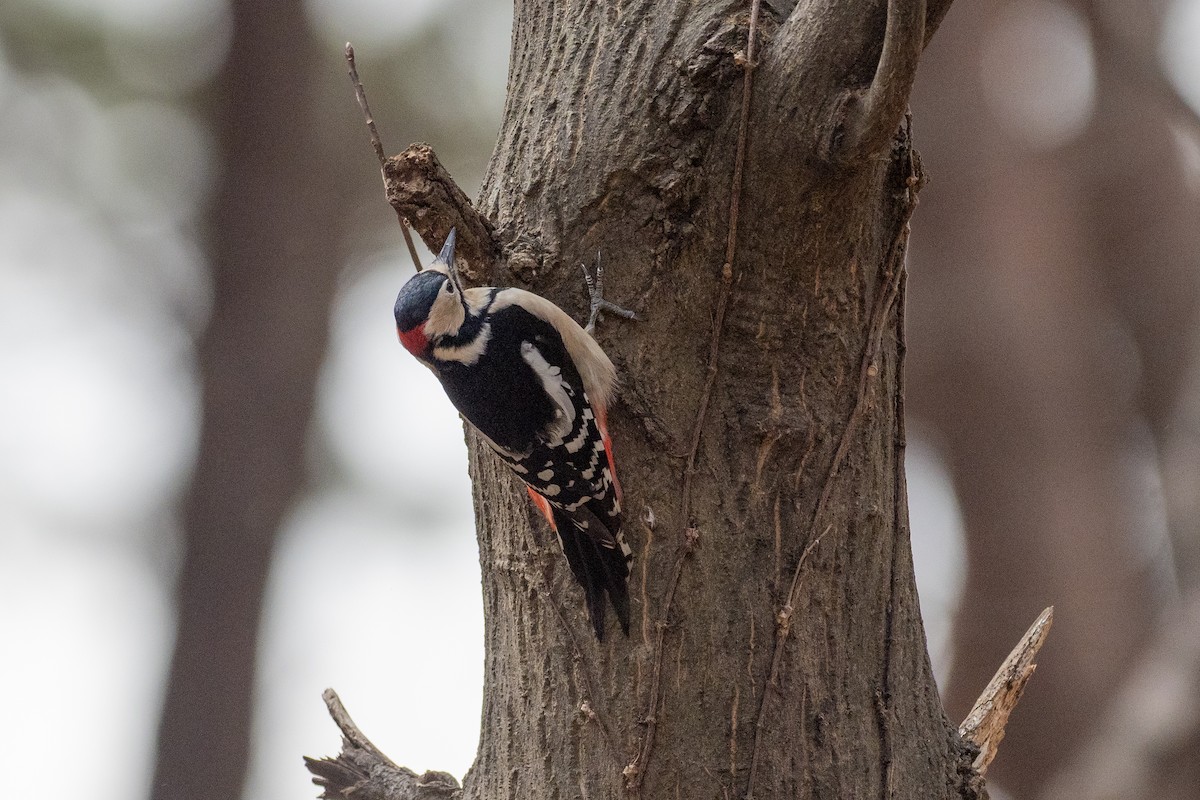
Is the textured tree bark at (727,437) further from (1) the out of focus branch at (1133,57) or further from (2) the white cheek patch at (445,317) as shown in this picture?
(1) the out of focus branch at (1133,57)

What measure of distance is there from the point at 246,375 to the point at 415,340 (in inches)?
127

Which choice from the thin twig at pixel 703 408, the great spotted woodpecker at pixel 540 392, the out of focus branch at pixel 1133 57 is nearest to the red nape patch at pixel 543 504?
the great spotted woodpecker at pixel 540 392

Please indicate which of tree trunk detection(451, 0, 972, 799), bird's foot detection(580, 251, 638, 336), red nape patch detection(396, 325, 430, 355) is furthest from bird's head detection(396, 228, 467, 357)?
bird's foot detection(580, 251, 638, 336)

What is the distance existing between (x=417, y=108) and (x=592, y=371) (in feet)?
12.5

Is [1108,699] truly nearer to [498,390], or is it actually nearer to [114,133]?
[498,390]

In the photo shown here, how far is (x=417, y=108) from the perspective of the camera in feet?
17.7

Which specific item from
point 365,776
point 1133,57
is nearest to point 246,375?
point 365,776

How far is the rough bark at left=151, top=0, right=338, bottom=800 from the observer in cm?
484

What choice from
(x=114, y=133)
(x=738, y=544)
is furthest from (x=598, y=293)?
(x=114, y=133)

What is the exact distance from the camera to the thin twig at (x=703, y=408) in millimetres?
1716

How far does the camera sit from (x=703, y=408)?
1.83 metres

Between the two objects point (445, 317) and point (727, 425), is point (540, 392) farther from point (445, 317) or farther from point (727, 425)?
point (727, 425)

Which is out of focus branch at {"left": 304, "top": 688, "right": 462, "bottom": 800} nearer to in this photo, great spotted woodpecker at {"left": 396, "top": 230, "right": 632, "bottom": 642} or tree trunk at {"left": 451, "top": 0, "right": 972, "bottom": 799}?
tree trunk at {"left": 451, "top": 0, "right": 972, "bottom": 799}

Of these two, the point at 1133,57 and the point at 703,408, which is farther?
the point at 1133,57
